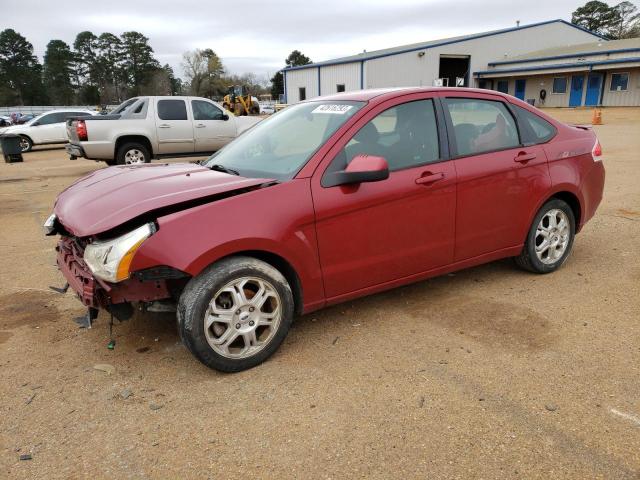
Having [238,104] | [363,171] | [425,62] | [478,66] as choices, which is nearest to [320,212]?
[363,171]

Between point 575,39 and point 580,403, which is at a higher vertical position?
point 575,39

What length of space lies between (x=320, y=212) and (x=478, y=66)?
45.8m

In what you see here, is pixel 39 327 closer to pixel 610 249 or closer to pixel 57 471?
pixel 57 471

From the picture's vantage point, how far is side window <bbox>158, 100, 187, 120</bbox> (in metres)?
12.3

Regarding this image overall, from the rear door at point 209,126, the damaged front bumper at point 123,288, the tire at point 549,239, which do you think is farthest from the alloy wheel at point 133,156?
the tire at point 549,239

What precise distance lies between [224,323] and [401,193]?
1.54 metres

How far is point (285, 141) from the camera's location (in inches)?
154

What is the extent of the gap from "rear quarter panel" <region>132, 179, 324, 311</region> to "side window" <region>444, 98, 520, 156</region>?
1.50 metres

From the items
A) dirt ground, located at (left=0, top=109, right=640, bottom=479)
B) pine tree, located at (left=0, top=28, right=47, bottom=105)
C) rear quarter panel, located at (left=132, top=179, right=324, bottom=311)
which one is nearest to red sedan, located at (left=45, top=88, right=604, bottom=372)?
rear quarter panel, located at (left=132, top=179, right=324, bottom=311)

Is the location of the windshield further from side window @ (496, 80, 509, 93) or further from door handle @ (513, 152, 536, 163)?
side window @ (496, 80, 509, 93)

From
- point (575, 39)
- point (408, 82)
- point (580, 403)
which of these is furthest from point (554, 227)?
point (575, 39)

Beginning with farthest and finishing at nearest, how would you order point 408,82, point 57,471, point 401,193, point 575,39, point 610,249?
1. point 575,39
2. point 408,82
3. point 610,249
4. point 401,193
5. point 57,471

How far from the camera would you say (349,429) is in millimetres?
2656

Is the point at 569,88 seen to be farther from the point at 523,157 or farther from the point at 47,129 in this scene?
the point at 523,157
